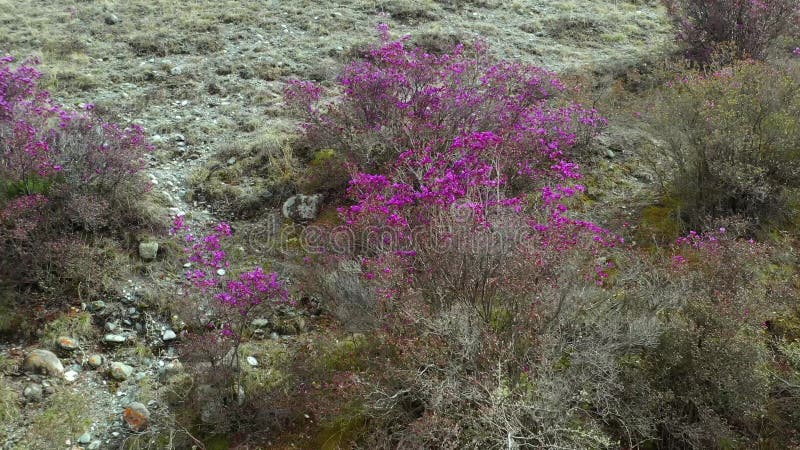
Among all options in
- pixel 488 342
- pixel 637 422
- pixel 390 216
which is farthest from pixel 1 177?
pixel 637 422

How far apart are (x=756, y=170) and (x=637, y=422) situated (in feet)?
10.3

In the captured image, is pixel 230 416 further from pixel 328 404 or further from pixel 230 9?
pixel 230 9

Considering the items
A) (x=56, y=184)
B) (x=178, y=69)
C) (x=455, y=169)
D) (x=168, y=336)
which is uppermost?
(x=455, y=169)

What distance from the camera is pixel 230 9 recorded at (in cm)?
1285

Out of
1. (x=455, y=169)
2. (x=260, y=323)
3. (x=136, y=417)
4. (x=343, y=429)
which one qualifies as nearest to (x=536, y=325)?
(x=343, y=429)

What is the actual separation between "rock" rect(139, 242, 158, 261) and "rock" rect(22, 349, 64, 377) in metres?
1.45

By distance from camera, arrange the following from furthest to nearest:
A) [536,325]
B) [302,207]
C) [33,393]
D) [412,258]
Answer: [302,207], [33,393], [412,258], [536,325]

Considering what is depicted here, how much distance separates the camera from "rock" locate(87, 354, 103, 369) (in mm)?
4887

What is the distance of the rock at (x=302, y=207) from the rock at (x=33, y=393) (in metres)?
3.07

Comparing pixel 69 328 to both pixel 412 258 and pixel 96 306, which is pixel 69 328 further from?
pixel 412 258

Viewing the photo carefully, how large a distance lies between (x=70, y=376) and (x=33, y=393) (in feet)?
0.95

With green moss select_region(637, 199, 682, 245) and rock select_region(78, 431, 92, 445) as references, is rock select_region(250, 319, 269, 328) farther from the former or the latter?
green moss select_region(637, 199, 682, 245)

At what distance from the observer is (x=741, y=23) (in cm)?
952

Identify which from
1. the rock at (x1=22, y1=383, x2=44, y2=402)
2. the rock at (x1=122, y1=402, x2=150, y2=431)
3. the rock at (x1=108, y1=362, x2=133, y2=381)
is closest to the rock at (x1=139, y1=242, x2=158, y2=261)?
the rock at (x1=108, y1=362, x2=133, y2=381)
